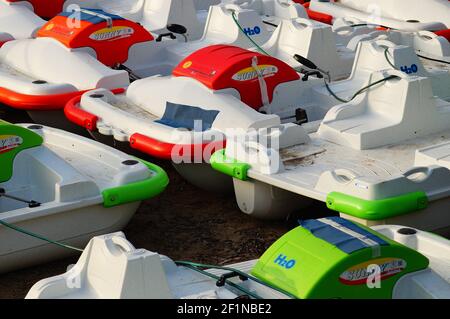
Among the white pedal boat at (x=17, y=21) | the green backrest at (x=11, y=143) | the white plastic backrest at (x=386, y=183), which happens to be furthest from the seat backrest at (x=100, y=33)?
the white plastic backrest at (x=386, y=183)

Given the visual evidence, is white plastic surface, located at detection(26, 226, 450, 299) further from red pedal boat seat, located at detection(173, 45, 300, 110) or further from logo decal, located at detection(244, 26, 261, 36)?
logo decal, located at detection(244, 26, 261, 36)

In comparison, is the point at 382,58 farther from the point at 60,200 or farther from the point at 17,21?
the point at 17,21

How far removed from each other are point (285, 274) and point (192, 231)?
2.15m

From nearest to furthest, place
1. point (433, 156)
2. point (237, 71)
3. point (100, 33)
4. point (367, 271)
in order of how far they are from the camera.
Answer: point (367, 271), point (433, 156), point (237, 71), point (100, 33)

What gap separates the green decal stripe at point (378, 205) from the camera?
19.1 feet

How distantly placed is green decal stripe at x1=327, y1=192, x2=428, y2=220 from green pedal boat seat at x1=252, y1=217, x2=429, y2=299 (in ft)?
3.33

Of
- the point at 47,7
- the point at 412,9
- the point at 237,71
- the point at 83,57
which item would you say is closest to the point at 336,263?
the point at 237,71

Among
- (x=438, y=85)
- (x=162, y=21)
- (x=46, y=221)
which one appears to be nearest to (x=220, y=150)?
(x=46, y=221)

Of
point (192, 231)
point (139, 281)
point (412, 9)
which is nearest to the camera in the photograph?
point (139, 281)

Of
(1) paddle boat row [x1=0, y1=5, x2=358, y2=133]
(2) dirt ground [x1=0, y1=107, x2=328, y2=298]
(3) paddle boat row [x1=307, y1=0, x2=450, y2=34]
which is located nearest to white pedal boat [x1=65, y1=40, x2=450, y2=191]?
(2) dirt ground [x1=0, y1=107, x2=328, y2=298]

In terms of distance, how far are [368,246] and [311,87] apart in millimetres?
3399

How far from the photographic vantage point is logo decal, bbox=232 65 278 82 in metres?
7.45

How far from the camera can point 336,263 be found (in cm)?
450

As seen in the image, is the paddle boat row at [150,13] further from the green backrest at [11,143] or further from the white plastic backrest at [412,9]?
the green backrest at [11,143]
